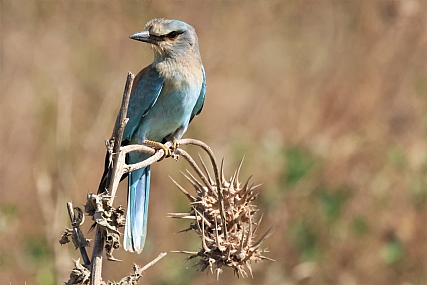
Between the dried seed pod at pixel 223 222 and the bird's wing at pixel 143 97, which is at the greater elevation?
the bird's wing at pixel 143 97

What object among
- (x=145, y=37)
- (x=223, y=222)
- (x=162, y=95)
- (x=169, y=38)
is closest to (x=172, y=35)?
(x=169, y=38)

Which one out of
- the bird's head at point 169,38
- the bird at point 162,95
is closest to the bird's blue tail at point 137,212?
the bird at point 162,95

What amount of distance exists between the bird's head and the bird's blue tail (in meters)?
0.75

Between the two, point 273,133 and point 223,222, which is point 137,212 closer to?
point 223,222

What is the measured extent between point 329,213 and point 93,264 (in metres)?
3.34

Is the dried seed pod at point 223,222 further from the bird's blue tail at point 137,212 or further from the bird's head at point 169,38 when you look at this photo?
the bird's head at point 169,38

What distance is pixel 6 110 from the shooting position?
17.4 ft

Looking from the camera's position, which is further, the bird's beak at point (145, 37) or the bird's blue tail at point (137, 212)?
the bird's beak at point (145, 37)

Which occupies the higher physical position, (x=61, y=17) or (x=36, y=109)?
(x=61, y=17)

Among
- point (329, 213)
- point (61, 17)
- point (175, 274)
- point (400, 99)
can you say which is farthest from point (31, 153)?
point (400, 99)

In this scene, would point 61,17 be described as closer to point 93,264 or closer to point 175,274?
point 175,274

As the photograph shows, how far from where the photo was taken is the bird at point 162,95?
3562mm

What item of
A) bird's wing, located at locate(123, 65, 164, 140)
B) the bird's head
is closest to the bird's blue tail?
bird's wing, located at locate(123, 65, 164, 140)

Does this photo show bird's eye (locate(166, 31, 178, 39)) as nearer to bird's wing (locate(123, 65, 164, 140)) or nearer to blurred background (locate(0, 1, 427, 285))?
bird's wing (locate(123, 65, 164, 140))
